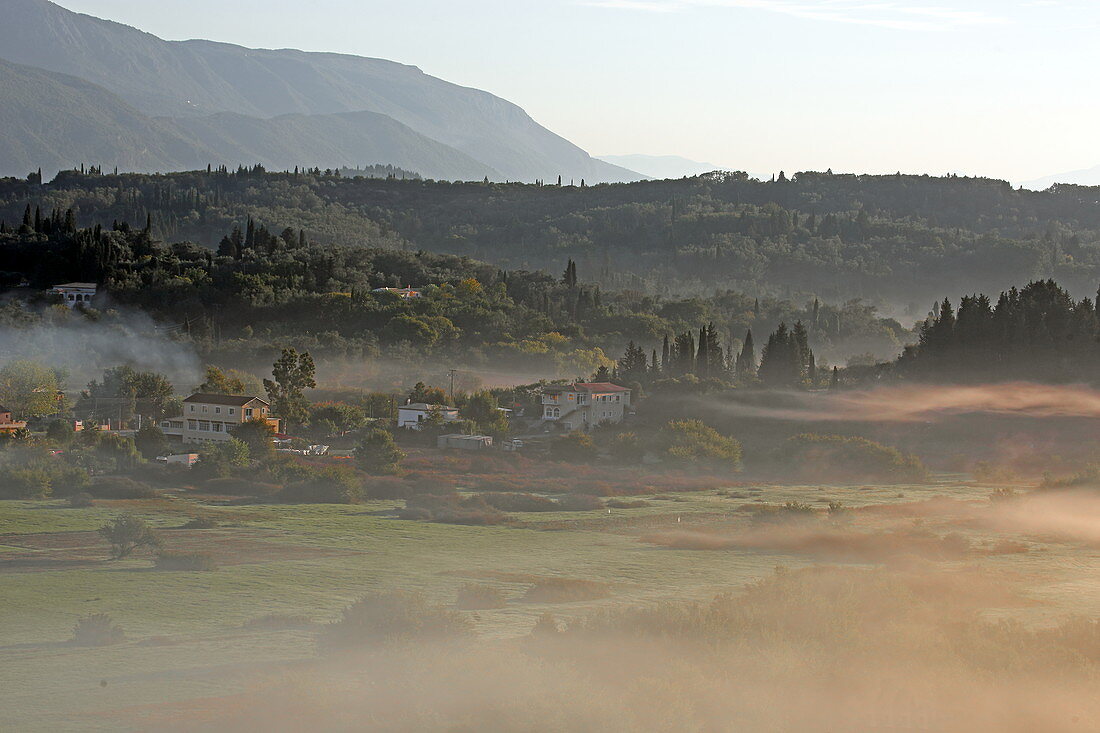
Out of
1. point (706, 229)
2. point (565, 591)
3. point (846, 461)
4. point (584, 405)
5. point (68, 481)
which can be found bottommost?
point (68, 481)

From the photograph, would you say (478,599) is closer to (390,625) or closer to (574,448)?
(390,625)

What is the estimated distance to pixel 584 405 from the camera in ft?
204

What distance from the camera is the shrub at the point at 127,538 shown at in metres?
33.0

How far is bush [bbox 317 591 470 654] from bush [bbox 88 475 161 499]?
22.0 m

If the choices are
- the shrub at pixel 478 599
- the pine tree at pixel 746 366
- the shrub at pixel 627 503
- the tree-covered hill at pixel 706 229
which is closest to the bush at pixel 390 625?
the shrub at pixel 478 599

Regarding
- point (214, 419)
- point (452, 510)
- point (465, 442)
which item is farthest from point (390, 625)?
point (214, 419)

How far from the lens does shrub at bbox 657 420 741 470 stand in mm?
53906

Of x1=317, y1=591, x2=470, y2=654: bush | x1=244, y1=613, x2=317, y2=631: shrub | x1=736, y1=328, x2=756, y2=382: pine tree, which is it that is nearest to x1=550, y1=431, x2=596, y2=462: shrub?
x1=736, y1=328, x2=756, y2=382: pine tree

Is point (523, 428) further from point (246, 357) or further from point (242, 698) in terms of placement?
point (242, 698)

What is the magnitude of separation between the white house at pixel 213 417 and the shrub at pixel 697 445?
1728 centimetres


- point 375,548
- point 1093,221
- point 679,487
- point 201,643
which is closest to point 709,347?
point 679,487

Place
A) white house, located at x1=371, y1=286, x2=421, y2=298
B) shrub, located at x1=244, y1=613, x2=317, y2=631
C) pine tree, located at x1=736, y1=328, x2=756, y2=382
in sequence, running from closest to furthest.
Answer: shrub, located at x1=244, y1=613, x2=317, y2=631
pine tree, located at x1=736, y1=328, x2=756, y2=382
white house, located at x1=371, y1=286, x2=421, y2=298

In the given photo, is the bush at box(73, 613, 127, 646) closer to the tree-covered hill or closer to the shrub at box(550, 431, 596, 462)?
the shrub at box(550, 431, 596, 462)

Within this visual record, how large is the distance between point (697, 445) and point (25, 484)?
26.4m
